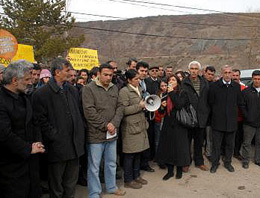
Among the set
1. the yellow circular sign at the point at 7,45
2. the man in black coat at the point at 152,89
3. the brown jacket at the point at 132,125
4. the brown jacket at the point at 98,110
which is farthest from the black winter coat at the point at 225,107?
the yellow circular sign at the point at 7,45

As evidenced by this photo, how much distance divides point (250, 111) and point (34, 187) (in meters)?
4.31

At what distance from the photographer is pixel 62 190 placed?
3.53 metres

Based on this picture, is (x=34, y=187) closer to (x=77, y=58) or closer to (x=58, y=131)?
(x=58, y=131)

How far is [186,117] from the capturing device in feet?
15.4

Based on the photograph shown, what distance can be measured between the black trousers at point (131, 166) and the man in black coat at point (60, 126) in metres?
1.04

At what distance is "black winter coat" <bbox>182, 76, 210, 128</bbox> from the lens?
200 inches

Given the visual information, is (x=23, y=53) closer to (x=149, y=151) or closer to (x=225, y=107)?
(x=149, y=151)

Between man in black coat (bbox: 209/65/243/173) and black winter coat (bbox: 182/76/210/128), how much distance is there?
13 cm

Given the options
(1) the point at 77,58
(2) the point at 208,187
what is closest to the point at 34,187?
(2) the point at 208,187

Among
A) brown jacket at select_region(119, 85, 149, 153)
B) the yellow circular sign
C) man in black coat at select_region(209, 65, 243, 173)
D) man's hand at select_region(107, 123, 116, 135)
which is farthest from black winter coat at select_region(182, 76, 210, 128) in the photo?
the yellow circular sign

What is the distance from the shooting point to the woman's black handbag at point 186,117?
467cm

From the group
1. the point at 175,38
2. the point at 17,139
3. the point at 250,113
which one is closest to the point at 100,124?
the point at 17,139

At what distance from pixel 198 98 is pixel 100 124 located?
7.54ft

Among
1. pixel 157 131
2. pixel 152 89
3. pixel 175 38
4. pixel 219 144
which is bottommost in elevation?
pixel 219 144
